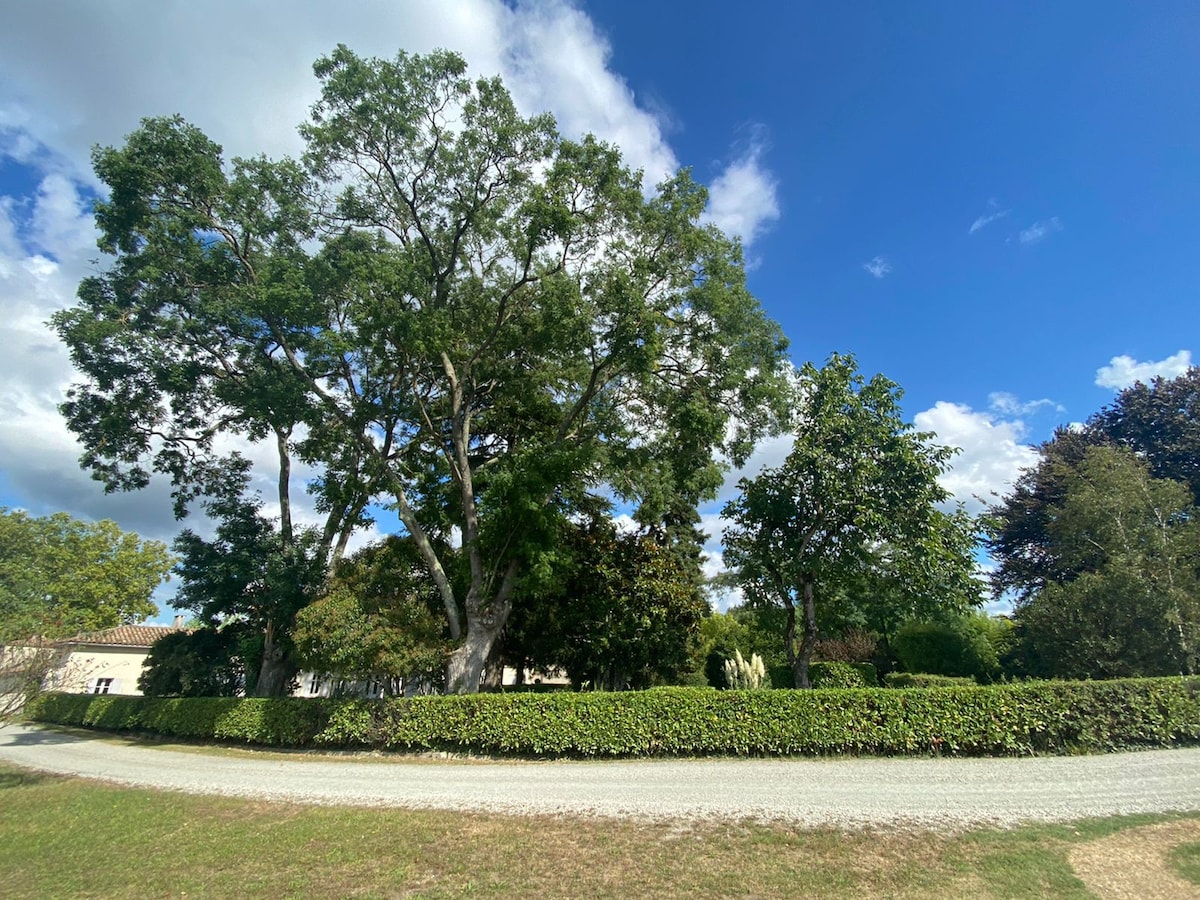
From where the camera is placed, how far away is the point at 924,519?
16078 mm

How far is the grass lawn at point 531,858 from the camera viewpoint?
18.5 feet

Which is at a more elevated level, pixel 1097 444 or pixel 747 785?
pixel 1097 444

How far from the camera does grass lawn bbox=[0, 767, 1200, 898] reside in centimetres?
564

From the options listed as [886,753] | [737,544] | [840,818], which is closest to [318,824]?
[840,818]

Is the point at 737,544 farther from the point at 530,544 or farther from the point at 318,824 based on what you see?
the point at 318,824

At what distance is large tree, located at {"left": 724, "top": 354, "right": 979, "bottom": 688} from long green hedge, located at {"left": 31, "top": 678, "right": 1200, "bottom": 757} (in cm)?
443

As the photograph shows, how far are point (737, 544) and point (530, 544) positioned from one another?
20.0 ft

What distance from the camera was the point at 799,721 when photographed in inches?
465

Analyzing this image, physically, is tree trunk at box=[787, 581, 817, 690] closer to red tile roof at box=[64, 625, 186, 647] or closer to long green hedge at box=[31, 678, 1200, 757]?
long green hedge at box=[31, 678, 1200, 757]

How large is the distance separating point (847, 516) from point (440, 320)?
12.1m

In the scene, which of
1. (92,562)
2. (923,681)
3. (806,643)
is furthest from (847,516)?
(92,562)

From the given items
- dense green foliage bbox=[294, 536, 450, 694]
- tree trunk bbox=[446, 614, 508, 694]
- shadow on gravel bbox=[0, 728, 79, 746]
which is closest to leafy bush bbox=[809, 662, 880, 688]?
tree trunk bbox=[446, 614, 508, 694]

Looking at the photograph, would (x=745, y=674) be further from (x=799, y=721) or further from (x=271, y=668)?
(x=271, y=668)

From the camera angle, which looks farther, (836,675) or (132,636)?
(132,636)
